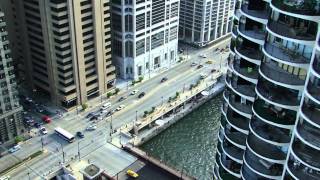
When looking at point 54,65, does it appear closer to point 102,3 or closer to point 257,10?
point 102,3

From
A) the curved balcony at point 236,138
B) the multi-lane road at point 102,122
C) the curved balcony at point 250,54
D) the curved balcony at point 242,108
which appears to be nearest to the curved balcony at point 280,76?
the curved balcony at point 250,54

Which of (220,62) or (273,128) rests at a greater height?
(273,128)

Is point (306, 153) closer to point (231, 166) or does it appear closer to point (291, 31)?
point (291, 31)

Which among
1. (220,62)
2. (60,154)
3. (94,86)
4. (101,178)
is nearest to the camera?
(101,178)

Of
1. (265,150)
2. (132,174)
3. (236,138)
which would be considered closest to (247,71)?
(265,150)

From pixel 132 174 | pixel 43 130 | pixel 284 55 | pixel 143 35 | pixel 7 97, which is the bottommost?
pixel 43 130

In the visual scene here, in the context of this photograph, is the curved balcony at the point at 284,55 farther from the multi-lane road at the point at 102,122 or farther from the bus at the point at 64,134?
the bus at the point at 64,134

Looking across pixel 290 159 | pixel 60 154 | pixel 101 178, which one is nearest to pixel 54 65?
pixel 60 154
